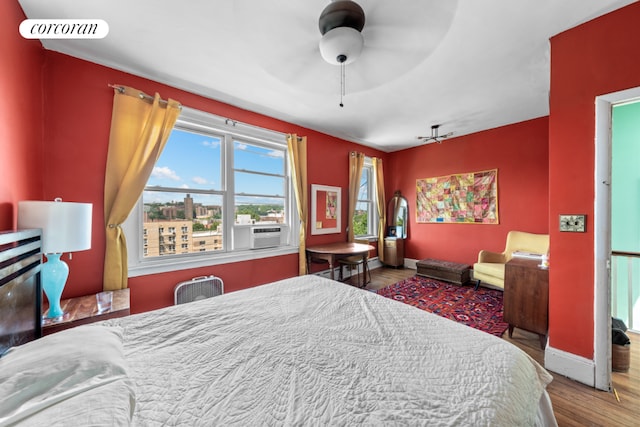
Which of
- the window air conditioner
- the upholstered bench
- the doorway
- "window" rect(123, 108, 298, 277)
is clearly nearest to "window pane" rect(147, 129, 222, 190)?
"window" rect(123, 108, 298, 277)

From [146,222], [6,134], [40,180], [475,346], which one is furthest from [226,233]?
[475,346]

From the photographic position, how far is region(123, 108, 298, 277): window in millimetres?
2445

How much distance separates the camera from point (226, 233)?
9.62 feet

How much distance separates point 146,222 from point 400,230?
14.6 feet

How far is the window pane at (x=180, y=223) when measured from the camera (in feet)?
8.05

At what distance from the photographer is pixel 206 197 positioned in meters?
2.80

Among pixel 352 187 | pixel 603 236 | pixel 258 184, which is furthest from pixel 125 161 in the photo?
pixel 603 236

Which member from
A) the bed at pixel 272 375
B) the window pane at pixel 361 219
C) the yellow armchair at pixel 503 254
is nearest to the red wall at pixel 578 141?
the bed at pixel 272 375

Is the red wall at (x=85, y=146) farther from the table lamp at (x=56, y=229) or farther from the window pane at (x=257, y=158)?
the window pane at (x=257, y=158)

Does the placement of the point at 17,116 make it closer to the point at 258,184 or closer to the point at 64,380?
the point at 64,380

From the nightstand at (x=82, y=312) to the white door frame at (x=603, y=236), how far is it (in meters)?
3.42

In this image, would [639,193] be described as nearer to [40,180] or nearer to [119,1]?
[119,1]

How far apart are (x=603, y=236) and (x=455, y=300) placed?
6.34ft

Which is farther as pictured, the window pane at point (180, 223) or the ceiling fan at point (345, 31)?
the window pane at point (180, 223)
